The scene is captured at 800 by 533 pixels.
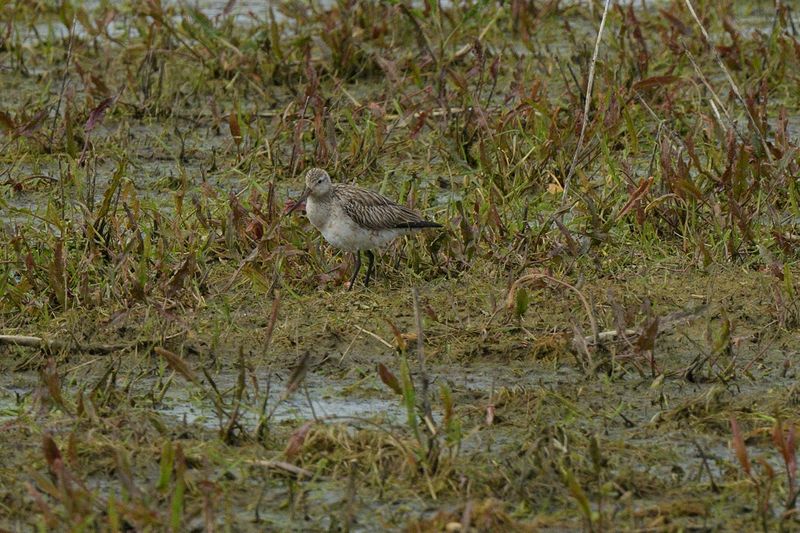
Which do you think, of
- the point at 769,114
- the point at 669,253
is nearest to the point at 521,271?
the point at 669,253

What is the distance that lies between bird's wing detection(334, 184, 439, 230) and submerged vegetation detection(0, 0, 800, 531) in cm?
19

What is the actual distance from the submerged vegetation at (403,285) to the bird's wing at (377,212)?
0.19 metres

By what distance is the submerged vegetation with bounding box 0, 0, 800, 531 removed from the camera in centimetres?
498

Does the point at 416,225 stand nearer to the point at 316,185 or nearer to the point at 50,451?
the point at 316,185

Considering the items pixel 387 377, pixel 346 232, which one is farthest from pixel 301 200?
pixel 387 377

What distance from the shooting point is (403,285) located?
7.09 metres

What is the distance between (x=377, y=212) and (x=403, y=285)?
35cm

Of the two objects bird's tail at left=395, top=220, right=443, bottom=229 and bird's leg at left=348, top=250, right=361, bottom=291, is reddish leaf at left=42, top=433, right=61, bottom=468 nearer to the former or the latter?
bird's leg at left=348, top=250, right=361, bottom=291

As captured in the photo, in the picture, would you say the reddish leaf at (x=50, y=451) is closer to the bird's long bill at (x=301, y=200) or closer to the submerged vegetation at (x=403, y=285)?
the submerged vegetation at (x=403, y=285)

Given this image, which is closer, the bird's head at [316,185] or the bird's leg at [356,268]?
the bird's leg at [356,268]

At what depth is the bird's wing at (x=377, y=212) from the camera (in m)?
7.03

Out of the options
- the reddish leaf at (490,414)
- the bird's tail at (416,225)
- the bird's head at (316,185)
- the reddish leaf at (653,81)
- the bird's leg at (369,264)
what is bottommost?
the reddish leaf at (490,414)

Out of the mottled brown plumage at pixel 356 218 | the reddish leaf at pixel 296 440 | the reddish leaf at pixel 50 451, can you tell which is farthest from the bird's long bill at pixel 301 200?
the reddish leaf at pixel 50 451

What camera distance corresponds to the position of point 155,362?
6238mm
